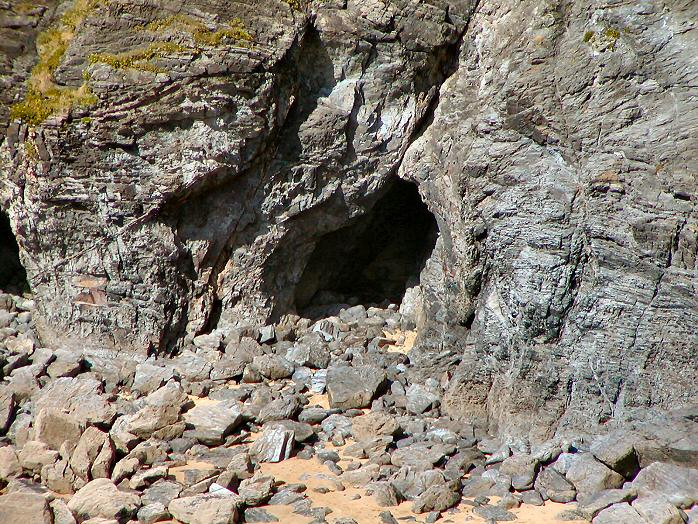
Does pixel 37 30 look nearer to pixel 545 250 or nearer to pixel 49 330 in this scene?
pixel 49 330

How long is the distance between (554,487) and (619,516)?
42.6 inches

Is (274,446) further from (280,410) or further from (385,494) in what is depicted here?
(385,494)

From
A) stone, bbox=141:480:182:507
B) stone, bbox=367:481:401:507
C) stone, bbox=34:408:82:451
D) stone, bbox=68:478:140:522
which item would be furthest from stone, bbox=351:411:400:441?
stone, bbox=34:408:82:451

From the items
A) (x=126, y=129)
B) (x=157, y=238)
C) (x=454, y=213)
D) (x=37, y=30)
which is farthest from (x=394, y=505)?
(x=37, y=30)

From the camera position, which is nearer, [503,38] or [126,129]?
[503,38]

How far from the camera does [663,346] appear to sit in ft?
32.6

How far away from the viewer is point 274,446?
10.5m

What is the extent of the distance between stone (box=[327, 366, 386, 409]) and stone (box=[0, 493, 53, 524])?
4925mm

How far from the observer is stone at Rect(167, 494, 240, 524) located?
8.60 meters

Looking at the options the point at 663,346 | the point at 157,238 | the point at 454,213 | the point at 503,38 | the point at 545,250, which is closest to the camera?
the point at 663,346

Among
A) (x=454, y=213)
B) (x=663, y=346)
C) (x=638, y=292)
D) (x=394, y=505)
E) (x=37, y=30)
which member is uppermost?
(x=37, y=30)

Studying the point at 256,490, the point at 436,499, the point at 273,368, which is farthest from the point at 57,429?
the point at 436,499

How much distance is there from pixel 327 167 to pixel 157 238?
3.63m

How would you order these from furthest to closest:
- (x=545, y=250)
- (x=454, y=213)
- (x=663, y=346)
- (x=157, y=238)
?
1. (x=157, y=238)
2. (x=454, y=213)
3. (x=545, y=250)
4. (x=663, y=346)
